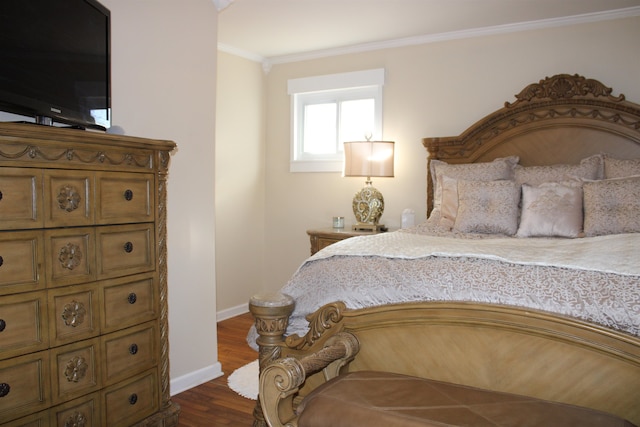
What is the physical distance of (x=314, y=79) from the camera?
185 inches

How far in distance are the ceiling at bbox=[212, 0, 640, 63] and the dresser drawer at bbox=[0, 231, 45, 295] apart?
197 cm

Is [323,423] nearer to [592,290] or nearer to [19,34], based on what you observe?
[592,290]

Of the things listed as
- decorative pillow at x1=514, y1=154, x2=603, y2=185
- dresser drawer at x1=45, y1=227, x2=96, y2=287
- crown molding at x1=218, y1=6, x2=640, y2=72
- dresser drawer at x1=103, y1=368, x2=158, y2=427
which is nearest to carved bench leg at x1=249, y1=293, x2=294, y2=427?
dresser drawer at x1=103, y1=368, x2=158, y2=427

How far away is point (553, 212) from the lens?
278 cm

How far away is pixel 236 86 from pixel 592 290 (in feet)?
12.1

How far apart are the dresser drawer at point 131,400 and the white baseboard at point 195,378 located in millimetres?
599

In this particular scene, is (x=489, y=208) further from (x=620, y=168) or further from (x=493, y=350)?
(x=493, y=350)

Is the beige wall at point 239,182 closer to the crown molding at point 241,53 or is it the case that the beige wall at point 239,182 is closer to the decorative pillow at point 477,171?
the crown molding at point 241,53

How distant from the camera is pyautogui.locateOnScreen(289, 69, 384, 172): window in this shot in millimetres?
4460

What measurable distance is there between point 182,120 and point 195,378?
1.53 metres

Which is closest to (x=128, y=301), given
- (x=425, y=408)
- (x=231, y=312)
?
(x=425, y=408)

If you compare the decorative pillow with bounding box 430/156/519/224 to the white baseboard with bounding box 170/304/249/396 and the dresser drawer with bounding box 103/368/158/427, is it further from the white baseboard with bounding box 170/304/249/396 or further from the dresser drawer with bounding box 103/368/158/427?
the dresser drawer with bounding box 103/368/158/427

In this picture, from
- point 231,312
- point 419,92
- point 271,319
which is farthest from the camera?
point 231,312

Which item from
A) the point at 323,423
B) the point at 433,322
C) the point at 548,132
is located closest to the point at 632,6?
the point at 548,132
